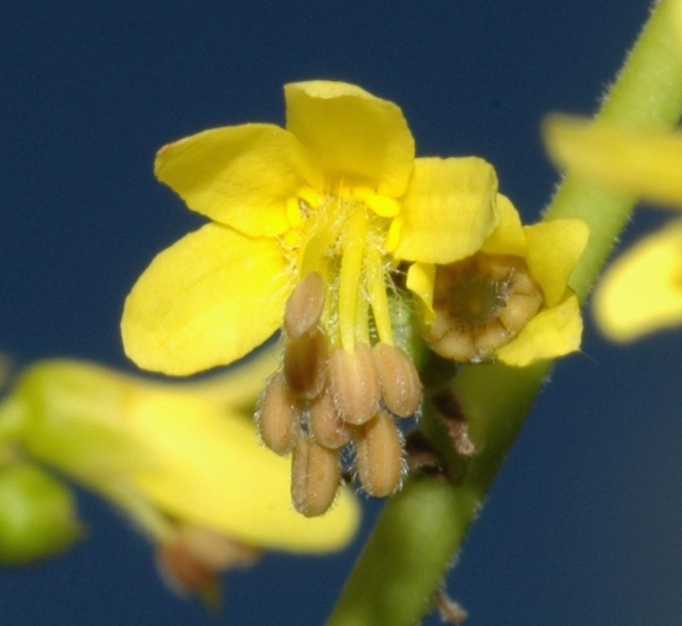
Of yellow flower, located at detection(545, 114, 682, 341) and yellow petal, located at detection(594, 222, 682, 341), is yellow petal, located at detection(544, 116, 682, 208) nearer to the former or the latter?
yellow flower, located at detection(545, 114, 682, 341)

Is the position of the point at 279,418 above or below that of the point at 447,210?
below

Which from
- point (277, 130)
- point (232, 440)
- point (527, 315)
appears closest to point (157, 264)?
point (277, 130)

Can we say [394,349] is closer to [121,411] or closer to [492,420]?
[492,420]

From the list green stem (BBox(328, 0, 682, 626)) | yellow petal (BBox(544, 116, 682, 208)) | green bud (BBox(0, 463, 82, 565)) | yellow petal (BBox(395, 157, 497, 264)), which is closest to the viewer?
yellow petal (BBox(544, 116, 682, 208))

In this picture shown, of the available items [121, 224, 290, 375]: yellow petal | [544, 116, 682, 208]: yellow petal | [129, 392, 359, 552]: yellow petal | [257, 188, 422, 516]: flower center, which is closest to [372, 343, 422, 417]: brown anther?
[257, 188, 422, 516]: flower center

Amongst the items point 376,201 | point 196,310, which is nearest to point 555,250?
point 376,201

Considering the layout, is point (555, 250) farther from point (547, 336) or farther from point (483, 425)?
point (483, 425)

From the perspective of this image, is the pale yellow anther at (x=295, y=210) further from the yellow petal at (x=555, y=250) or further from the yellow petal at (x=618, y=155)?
the yellow petal at (x=618, y=155)
